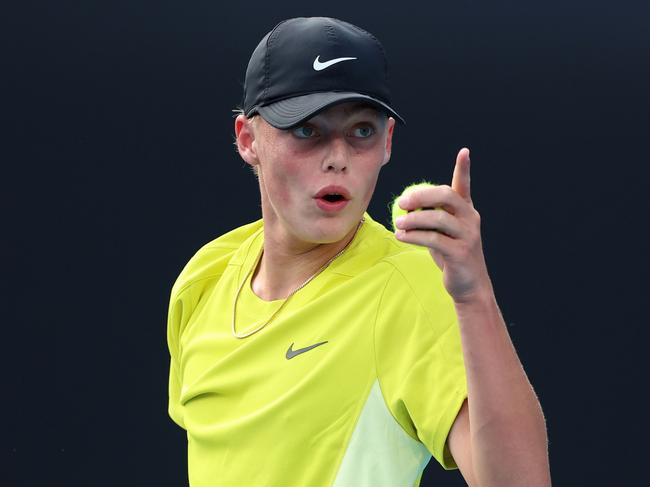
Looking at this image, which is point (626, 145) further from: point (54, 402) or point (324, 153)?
point (54, 402)

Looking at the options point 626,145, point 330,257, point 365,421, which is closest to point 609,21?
point 626,145

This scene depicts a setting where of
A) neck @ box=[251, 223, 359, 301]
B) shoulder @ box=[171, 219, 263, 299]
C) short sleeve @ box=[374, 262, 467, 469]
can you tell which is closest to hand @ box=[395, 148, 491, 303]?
short sleeve @ box=[374, 262, 467, 469]

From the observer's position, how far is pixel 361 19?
261 centimetres

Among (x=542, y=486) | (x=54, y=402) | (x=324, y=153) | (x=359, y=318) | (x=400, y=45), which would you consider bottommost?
(x=54, y=402)

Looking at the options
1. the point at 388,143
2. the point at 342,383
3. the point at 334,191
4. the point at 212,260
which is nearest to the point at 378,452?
the point at 342,383

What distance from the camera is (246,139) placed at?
1.53 m

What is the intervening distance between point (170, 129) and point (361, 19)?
1.97 ft

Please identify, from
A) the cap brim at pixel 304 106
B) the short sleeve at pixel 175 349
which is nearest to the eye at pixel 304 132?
the cap brim at pixel 304 106

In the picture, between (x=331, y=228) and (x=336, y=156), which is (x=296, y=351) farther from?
(x=336, y=156)

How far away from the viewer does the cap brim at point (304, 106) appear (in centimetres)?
130

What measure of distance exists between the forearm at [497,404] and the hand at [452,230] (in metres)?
0.02

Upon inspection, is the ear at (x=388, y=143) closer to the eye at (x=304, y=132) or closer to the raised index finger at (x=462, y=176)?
the eye at (x=304, y=132)

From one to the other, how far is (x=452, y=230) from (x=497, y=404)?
0.65 feet

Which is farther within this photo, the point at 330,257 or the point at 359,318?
the point at 330,257
